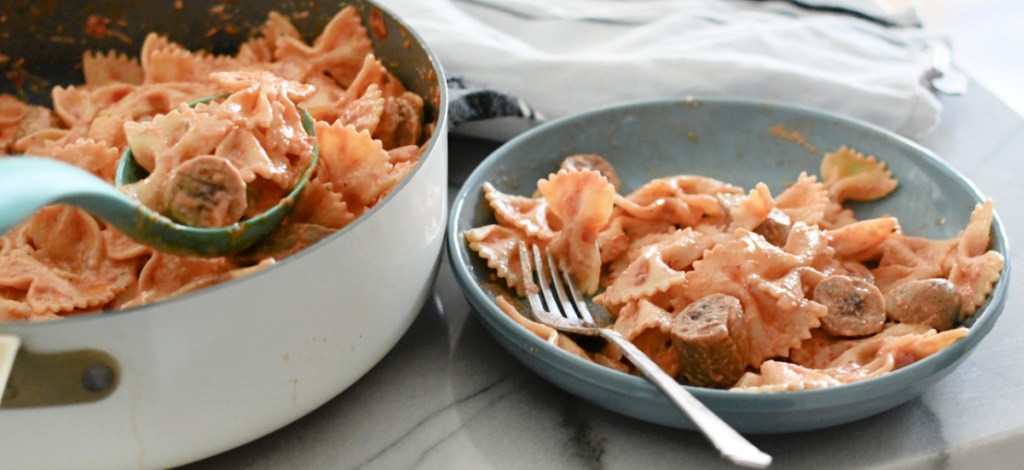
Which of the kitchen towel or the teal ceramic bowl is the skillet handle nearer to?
the teal ceramic bowl

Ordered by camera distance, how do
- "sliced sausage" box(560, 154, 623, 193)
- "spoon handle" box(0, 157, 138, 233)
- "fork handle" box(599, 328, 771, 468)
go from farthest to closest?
"sliced sausage" box(560, 154, 623, 193) < "fork handle" box(599, 328, 771, 468) < "spoon handle" box(0, 157, 138, 233)

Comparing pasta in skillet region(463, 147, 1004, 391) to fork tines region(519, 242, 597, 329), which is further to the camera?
fork tines region(519, 242, 597, 329)

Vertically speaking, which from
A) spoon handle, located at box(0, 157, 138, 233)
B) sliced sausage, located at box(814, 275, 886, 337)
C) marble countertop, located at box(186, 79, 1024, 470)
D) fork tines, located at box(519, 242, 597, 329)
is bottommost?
marble countertop, located at box(186, 79, 1024, 470)

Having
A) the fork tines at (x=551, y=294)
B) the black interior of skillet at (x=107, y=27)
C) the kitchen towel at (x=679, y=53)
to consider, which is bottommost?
the fork tines at (x=551, y=294)

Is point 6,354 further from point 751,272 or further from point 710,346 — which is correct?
point 751,272

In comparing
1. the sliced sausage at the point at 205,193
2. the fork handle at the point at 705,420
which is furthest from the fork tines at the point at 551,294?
the sliced sausage at the point at 205,193

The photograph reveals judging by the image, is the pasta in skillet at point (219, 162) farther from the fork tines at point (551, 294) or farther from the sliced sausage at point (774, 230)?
the sliced sausage at point (774, 230)

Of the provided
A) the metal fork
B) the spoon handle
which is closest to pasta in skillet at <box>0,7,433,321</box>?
the spoon handle
